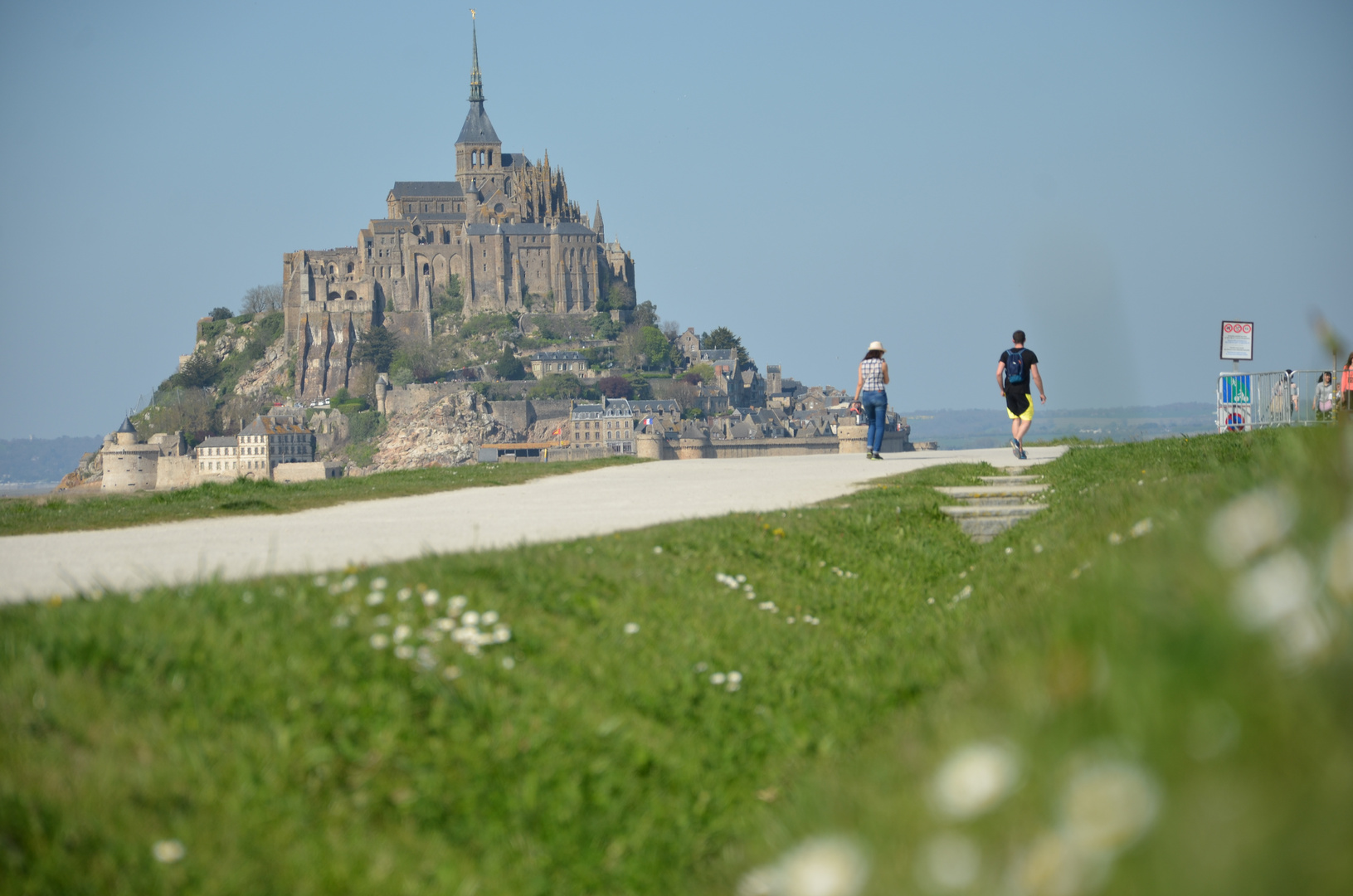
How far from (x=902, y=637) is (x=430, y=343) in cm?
14951

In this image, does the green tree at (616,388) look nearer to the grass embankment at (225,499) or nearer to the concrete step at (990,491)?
the grass embankment at (225,499)

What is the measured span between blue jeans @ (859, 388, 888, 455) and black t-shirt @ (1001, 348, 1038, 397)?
2036 mm

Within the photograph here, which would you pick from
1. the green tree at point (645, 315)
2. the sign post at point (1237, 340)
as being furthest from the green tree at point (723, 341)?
the sign post at point (1237, 340)

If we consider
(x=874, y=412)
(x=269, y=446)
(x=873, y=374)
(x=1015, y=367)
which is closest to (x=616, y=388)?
(x=269, y=446)

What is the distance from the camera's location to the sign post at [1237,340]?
25.8 metres

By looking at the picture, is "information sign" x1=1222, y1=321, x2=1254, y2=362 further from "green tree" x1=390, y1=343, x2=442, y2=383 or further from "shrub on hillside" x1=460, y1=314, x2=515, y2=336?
"shrub on hillside" x1=460, y1=314, x2=515, y2=336

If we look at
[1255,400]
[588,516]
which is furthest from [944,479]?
[1255,400]

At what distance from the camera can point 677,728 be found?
5328 mm

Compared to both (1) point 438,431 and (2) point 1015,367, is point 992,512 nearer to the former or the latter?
(2) point 1015,367

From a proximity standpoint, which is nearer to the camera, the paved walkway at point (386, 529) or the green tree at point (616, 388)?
the paved walkway at point (386, 529)

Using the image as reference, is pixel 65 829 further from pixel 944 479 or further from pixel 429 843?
pixel 944 479

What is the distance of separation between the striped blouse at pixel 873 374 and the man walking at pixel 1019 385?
2045mm

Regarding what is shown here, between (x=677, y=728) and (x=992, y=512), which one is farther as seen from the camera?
(x=992, y=512)

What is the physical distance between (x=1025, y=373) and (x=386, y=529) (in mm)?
11765
